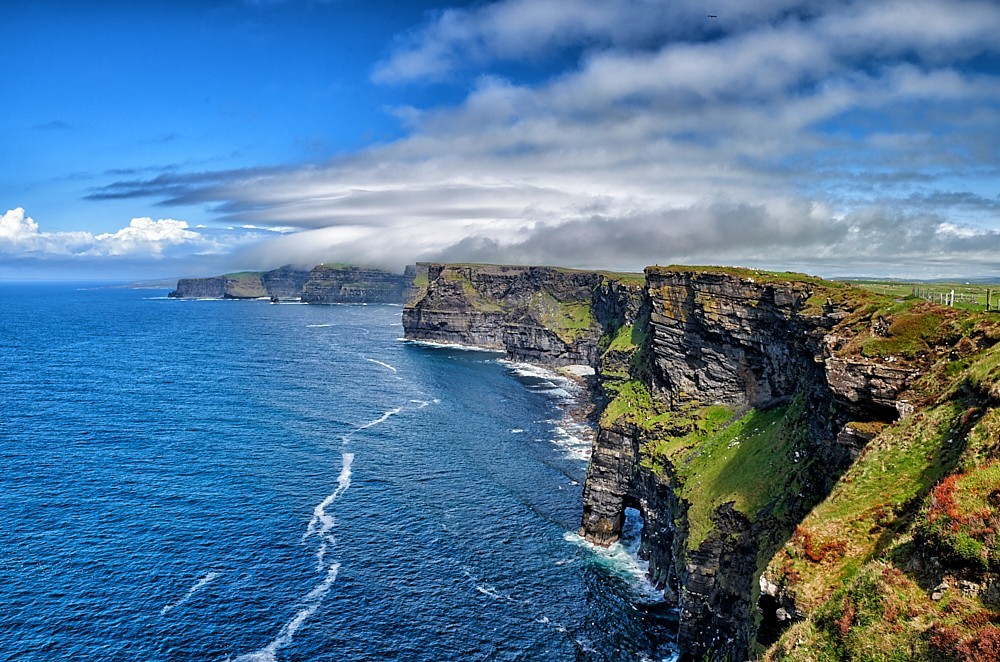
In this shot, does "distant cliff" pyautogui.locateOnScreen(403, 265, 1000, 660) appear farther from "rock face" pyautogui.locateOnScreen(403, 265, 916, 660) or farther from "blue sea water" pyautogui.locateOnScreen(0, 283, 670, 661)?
"blue sea water" pyautogui.locateOnScreen(0, 283, 670, 661)

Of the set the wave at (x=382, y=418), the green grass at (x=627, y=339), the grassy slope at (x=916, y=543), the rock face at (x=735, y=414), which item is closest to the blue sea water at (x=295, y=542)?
the wave at (x=382, y=418)

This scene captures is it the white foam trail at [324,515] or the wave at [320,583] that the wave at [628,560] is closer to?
the wave at [320,583]

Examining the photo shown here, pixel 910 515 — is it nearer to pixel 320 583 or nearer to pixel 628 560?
pixel 628 560

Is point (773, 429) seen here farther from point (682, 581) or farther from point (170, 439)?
point (170, 439)

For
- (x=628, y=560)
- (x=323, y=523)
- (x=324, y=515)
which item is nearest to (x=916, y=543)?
(x=628, y=560)

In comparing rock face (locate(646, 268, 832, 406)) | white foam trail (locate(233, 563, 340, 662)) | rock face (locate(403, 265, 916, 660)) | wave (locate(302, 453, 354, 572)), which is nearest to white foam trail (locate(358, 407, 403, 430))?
wave (locate(302, 453, 354, 572))

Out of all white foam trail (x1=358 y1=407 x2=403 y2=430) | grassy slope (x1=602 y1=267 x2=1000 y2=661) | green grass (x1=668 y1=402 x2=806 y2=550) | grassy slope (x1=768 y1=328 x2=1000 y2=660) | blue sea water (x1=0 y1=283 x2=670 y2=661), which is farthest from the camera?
white foam trail (x1=358 y1=407 x2=403 y2=430)
